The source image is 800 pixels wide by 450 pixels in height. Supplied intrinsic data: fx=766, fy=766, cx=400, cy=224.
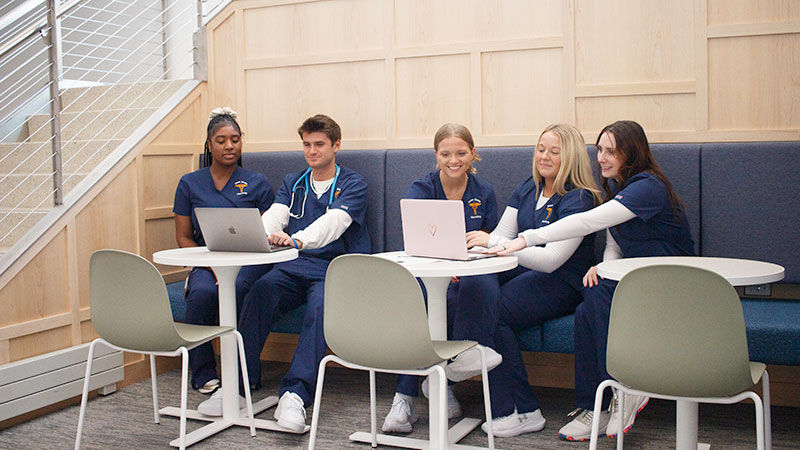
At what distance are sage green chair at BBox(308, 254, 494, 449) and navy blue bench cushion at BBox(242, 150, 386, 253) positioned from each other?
4.91ft

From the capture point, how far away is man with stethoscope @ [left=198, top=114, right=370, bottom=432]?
3.07 metres

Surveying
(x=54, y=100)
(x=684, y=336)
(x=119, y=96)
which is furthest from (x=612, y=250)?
(x=119, y=96)

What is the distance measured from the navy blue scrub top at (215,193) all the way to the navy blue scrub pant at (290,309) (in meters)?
0.51

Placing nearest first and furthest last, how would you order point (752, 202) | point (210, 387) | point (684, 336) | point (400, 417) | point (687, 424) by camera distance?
point (684, 336)
point (687, 424)
point (400, 417)
point (752, 202)
point (210, 387)

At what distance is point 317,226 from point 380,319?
1.21 meters

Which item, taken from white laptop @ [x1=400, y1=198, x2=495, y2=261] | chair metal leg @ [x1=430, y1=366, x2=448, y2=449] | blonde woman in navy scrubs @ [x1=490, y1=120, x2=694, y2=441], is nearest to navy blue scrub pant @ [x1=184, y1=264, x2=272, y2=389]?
white laptop @ [x1=400, y1=198, x2=495, y2=261]

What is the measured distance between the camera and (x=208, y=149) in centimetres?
400

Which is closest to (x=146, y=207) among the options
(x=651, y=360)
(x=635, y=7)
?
(x=635, y=7)

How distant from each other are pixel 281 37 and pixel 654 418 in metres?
2.73

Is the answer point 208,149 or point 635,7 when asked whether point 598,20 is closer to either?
point 635,7

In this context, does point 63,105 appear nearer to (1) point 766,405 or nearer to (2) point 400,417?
(2) point 400,417

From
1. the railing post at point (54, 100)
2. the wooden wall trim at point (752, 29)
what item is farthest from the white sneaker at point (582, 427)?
the railing post at point (54, 100)

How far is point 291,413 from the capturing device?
2.94 m

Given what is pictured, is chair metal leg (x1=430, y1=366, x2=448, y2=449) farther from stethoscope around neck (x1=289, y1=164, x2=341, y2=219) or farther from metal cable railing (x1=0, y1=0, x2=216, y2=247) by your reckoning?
metal cable railing (x1=0, y1=0, x2=216, y2=247)
